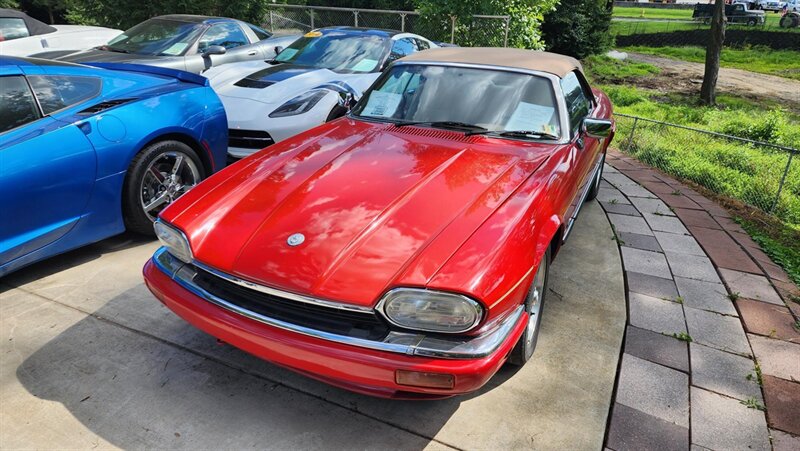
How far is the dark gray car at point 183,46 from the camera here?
6797 mm

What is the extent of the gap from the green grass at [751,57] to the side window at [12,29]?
1012 inches

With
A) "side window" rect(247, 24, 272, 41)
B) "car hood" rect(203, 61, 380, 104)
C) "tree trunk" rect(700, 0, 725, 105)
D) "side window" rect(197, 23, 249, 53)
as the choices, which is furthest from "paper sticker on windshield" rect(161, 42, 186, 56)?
"tree trunk" rect(700, 0, 725, 105)

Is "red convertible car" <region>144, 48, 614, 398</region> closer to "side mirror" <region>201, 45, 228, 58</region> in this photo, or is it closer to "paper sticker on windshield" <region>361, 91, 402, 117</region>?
"paper sticker on windshield" <region>361, 91, 402, 117</region>

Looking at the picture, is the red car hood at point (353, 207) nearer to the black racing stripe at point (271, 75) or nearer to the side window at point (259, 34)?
the black racing stripe at point (271, 75)

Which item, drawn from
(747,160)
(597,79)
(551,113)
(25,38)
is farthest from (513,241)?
(597,79)

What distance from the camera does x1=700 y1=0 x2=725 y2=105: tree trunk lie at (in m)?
13.0

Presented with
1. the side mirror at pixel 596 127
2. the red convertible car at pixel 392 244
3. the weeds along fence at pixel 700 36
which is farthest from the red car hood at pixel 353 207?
the weeds along fence at pixel 700 36

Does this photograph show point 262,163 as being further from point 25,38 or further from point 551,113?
point 25,38

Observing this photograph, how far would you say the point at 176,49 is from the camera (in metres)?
7.10

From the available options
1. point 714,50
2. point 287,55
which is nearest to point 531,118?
point 287,55

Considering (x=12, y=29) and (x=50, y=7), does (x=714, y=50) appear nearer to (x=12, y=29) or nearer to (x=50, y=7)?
(x=12, y=29)

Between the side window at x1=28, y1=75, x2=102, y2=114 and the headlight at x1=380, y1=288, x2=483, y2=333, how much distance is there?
2846 mm

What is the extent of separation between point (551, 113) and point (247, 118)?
302 cm

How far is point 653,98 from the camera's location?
15.0 meters
